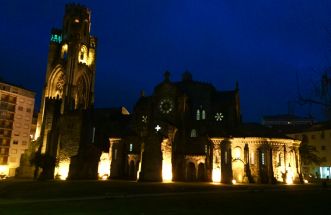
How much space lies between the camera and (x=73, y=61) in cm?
8425

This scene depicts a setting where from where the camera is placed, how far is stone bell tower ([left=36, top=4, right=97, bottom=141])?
83.8m

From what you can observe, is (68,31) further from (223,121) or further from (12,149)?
(223,121)

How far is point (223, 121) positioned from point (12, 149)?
2234 inches

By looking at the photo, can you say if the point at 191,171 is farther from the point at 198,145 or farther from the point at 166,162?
the point at 166,162

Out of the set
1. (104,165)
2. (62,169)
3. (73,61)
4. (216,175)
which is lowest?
(216,175)

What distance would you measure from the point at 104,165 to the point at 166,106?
18026mm

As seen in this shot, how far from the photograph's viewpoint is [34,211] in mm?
21203

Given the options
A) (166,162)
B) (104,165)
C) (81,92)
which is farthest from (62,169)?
(81,92)

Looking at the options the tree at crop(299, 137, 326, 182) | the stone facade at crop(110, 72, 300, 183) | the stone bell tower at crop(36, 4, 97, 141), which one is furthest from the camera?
the stone bell tower at crop(36, 4, 97, 141)

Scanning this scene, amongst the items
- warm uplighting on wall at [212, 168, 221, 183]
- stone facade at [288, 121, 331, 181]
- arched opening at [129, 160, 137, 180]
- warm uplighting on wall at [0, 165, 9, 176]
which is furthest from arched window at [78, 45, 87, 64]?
stone facade at [288, 121, 331, 181]

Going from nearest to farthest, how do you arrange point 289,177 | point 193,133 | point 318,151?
point 289,177 → point 193,133 → point 318,151

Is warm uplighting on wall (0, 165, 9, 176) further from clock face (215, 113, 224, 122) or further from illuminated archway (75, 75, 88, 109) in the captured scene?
clock face (215, 113, 224, 122)

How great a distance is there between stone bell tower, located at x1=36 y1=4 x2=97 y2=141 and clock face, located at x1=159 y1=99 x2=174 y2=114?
22.4m

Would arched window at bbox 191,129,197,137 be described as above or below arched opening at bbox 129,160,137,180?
above
